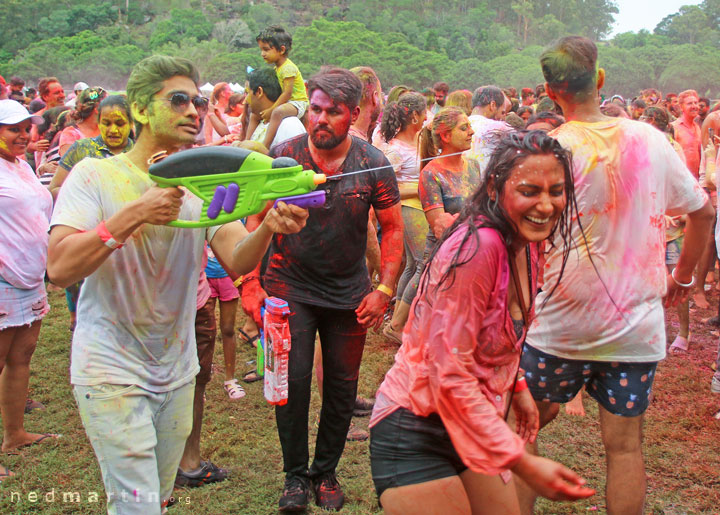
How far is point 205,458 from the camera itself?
4199mm

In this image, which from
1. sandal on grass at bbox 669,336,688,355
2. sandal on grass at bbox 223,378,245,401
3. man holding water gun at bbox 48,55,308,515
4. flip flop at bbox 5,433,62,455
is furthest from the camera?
sandal on grass at bbox 669,336,688,355

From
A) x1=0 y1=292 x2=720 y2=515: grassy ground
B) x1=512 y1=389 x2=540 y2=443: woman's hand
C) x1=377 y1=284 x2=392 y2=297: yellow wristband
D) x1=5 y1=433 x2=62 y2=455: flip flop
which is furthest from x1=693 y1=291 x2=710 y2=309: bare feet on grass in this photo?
x1=5 y1=433 x2=62 y2=455: flip flop

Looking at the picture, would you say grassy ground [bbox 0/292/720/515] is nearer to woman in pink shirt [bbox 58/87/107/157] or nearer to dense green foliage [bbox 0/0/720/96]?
woman in pink shirt [bbox 58/87/107/157]

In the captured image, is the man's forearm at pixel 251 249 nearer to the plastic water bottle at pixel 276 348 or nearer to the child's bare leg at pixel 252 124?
the plastic water bottle at pixel 276 348

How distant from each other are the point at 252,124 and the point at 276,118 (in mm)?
733

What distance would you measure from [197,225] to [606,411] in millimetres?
2015

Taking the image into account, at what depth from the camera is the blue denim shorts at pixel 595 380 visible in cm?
290

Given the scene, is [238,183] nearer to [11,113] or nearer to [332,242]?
[332,242]

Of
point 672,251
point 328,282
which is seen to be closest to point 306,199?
point 328,282

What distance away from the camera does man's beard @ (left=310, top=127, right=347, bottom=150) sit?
3520 mm

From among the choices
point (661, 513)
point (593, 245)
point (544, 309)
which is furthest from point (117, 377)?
point (661, 513)

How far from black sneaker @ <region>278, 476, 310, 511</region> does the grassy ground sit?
16 cm

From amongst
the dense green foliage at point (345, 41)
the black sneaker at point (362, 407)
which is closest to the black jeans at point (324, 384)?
the black sneaker at point (362, 407)

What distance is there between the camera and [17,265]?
411 centimetres
